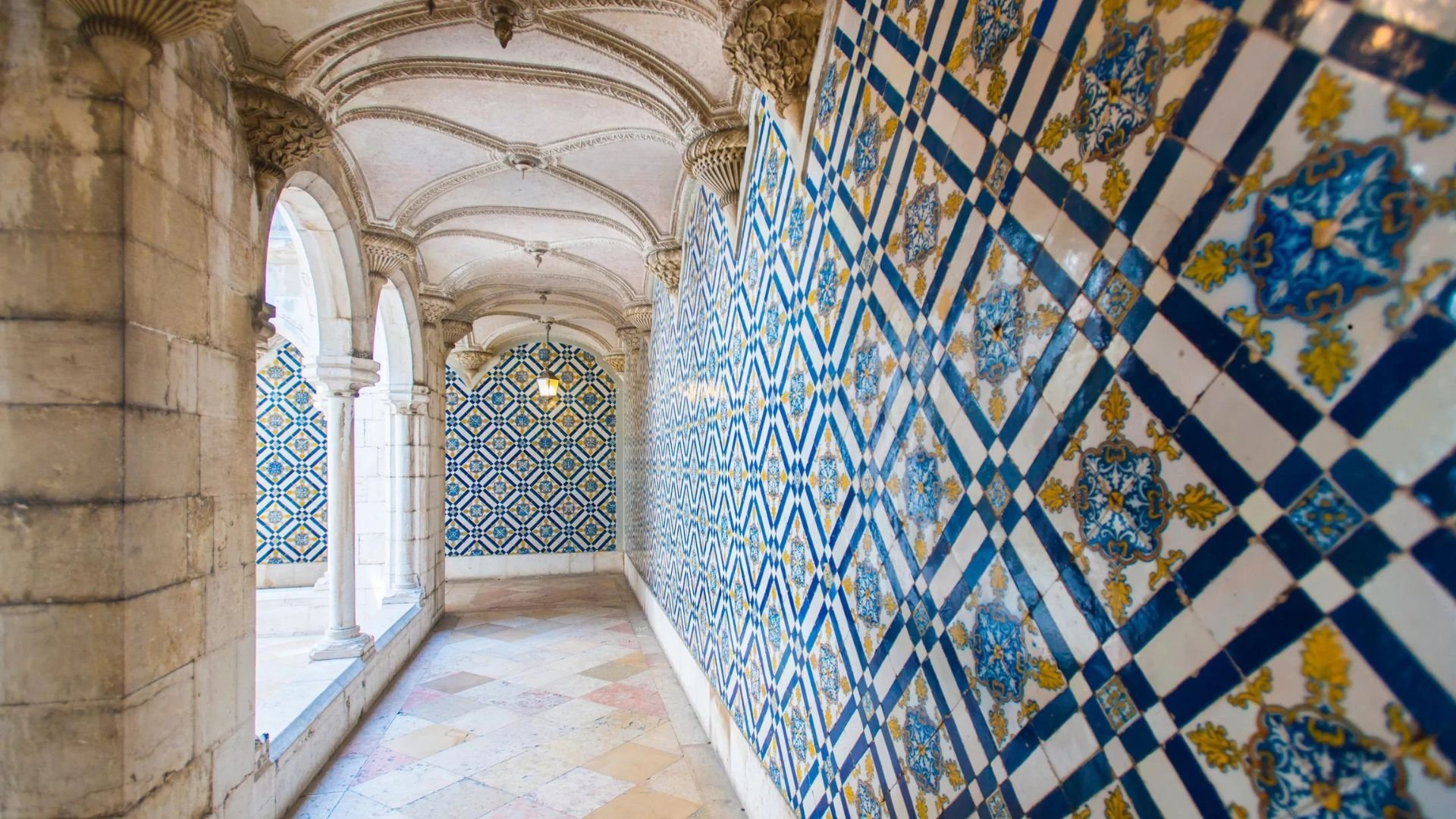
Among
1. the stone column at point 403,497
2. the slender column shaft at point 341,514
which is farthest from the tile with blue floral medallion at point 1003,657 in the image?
the stone column at point 403,497

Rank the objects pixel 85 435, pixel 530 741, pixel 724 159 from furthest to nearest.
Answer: pixel 530 741
pixel 724 159
pixel 85 435

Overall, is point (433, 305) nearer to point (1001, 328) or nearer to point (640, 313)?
point (640, 313)

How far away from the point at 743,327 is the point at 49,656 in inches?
99.0

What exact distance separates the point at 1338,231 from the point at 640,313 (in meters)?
6.84

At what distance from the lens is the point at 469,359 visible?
10.3 m

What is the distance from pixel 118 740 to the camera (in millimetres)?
1991

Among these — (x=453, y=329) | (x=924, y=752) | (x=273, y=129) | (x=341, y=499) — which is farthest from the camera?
(x=453, y=329)

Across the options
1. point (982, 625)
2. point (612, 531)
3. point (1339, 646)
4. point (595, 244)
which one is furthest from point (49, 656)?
point (612, 531)

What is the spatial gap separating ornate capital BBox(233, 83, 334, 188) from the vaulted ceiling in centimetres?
8

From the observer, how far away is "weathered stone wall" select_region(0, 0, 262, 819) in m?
1.94

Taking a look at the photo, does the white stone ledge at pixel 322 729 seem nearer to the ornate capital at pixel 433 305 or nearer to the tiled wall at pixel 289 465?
the ornate capital at pixel 433 305

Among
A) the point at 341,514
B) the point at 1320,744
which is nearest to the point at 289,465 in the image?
the point at 341,514

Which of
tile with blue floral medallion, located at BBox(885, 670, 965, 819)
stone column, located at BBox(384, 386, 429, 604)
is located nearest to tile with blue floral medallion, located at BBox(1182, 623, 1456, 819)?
tile with blue floral medallion, located at BBox(885, 670, 965, 819)

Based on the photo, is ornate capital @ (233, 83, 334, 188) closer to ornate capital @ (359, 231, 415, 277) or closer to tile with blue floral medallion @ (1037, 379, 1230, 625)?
ornate capital @ (359, 231, 415, 277)
